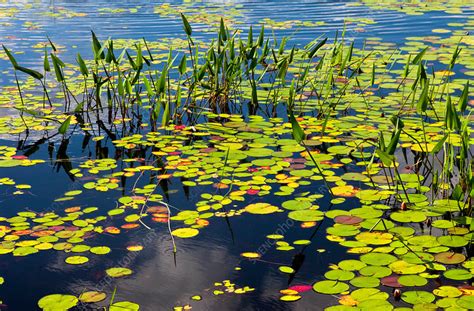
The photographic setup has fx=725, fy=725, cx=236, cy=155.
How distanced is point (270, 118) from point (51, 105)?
1804 mm

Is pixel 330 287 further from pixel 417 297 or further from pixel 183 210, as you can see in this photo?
pixel 183 210

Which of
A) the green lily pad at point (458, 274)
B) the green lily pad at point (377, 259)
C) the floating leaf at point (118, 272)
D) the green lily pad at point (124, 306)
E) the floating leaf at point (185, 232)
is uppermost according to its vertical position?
the green lily pad at point (458, 274)

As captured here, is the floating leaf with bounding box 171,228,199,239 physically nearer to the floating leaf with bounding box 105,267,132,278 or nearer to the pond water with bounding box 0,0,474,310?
the pond water with bounding box 0,0,474,310

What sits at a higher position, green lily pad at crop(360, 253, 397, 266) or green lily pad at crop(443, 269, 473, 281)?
green lily pad at crop(443, 269, 473, 281)

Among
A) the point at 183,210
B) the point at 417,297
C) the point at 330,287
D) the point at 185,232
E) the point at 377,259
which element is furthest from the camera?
the point at 183,210

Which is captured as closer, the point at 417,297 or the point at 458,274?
the point at 417,297

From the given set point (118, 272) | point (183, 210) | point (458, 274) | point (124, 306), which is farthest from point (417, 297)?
point (183, 210)

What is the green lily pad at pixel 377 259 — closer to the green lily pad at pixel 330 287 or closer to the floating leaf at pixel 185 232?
the green lily pad at pixel 330 287

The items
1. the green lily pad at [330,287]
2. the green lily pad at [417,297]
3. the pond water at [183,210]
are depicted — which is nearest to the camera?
the green lily pad at [417,297]

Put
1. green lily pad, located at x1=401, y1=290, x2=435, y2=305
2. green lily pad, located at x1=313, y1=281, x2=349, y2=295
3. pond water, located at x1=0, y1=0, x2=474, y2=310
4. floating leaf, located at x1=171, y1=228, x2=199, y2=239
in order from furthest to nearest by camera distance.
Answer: floating leaf, located at x1=171, y1=228, x2=199, y2=239, pond water, located at x1=0, y1=0, x2=474, y2=310, green lily pad, located at x1=313, y1=281, x2=349, y2=295, green lily pad, located at x1=401, y1=290, x2=435, y2=305

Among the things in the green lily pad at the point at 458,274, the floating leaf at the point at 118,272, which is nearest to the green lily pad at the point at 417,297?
the green lily pad at the point at 458,274

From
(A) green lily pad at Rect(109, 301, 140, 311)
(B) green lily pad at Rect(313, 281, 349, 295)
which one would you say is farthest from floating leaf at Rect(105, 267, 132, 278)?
(B) green lily pad at Rect(313, 281, 349, 295)

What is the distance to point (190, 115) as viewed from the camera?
18.4 ft

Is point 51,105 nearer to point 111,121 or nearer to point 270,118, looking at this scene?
point 111,121
